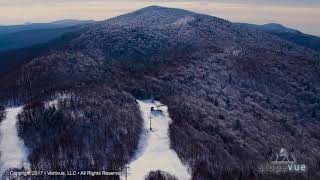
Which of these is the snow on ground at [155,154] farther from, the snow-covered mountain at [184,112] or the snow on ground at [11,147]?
the snow on ground at [11,147]

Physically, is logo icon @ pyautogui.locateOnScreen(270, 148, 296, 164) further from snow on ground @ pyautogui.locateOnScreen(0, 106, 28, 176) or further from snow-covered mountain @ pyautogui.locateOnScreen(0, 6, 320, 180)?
snow on ground @ pyautogui.locateOnScreen(0, 106, 28, 176)

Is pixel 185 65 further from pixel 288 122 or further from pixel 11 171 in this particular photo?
pixel 11 171

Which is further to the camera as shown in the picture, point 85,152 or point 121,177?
point 85,152

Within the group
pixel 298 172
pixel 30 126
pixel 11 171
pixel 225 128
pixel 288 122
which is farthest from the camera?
pixel 288 122

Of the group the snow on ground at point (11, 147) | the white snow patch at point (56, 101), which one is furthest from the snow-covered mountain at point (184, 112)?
the snow on ground at point (11, 147)

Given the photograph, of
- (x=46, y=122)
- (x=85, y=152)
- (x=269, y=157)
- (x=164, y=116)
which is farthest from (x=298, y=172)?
(x=46, y=122)

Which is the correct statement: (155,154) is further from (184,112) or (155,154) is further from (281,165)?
(184,112)

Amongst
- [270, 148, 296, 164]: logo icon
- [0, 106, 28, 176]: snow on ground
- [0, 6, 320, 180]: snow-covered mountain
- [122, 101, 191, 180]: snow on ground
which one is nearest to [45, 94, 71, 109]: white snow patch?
[0, 6, 320, 180]: snow-covered mountain

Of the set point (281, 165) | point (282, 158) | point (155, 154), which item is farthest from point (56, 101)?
point (282, 158)
